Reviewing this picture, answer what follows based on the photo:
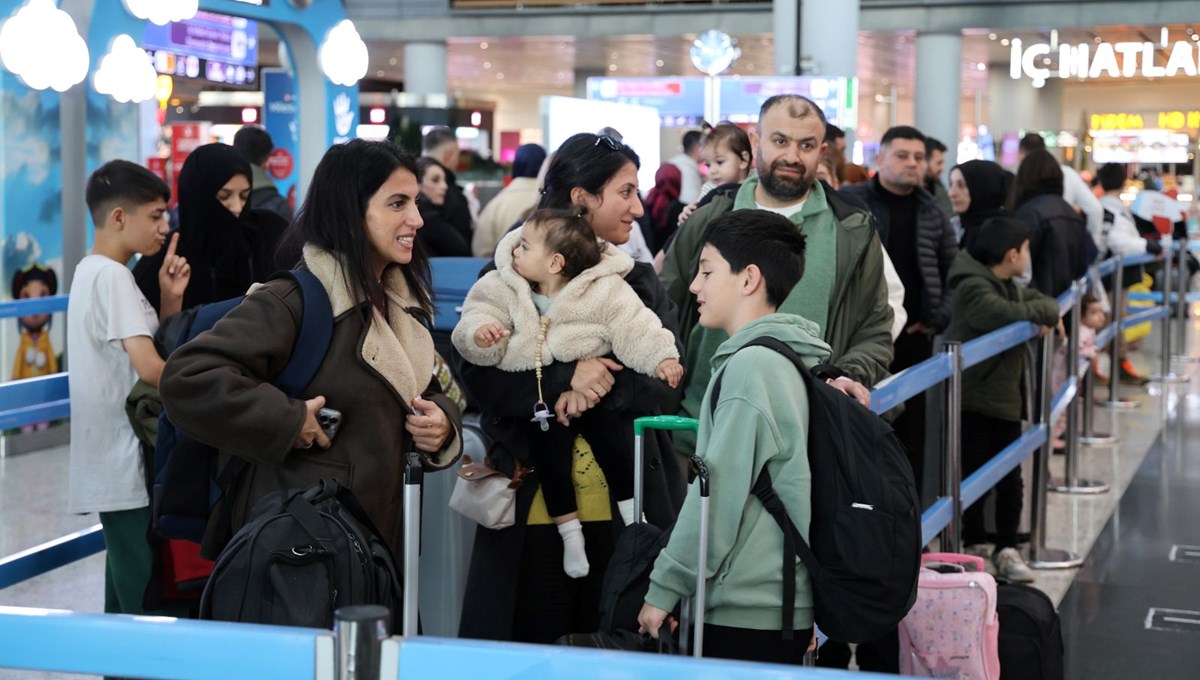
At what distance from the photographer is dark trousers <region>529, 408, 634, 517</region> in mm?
3273

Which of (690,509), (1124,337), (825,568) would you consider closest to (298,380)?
(690,509)

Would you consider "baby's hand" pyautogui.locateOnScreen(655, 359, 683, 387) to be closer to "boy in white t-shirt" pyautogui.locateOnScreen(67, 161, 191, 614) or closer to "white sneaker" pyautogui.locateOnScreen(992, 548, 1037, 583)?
"boy in white t-shirt" pyautogui.locateOnScreen(67, 161, 191, 614)

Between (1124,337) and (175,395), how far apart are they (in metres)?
10.4

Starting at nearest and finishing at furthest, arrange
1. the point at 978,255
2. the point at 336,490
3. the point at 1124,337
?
1. the point at 336,490
2. the point at 978,255
3. the point at 1124,337

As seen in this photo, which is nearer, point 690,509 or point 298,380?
point 690,509

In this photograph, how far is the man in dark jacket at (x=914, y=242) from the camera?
19.1 feet

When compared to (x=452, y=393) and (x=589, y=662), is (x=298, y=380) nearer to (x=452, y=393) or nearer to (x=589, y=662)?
(x=452, y=393)

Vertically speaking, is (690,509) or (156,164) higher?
(156,164)

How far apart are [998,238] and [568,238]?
10.7ft

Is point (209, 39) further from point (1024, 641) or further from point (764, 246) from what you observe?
point (764, 246)

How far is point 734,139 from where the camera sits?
5.70m

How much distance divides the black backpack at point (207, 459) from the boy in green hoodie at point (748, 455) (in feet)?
2.47

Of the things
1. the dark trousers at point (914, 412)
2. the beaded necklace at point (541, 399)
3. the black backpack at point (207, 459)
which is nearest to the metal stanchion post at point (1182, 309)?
the dark trousers at point (914, 412)

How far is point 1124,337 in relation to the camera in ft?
38.3
